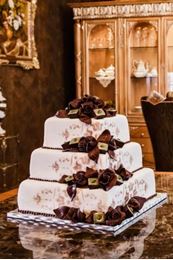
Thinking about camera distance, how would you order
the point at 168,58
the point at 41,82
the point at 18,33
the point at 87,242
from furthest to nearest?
the point at 168,58
the point at 41,82
the point at 18,33
the point at 87,242

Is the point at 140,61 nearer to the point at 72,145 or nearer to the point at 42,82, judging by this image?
the point at 42,82

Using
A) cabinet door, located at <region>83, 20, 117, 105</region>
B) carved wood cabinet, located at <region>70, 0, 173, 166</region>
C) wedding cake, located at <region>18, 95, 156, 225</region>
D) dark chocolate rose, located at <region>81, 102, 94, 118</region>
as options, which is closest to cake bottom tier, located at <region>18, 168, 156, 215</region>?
wedding cake, located at <region>18, 95, 156, 225</region>

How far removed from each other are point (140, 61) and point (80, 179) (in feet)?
15.1

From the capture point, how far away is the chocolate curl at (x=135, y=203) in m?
1.43

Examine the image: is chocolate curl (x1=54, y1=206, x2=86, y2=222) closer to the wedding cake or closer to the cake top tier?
the wedding cake

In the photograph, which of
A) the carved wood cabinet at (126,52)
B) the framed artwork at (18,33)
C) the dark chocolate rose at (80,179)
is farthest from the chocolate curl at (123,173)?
the carved wood cabinet at (126,52)

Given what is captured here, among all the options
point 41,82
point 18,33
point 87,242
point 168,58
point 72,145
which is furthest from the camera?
point 168,58

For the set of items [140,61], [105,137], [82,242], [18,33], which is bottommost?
[82,242]

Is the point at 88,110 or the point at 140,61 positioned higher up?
the point at 140,61

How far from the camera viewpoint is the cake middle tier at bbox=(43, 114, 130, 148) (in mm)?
1454

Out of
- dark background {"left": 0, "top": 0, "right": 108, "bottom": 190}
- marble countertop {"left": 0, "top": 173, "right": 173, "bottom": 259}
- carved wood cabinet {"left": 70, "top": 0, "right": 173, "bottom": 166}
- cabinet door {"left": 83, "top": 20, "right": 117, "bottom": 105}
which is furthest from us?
cabinet door {"left": 83, "top": 20, "right": 117, "bottom": 105}

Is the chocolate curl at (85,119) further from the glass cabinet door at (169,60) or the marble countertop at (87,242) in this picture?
the glass cabinet door at (169,60)

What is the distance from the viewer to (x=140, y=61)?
5.85m

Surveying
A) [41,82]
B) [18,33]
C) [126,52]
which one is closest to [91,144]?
[18,33]
